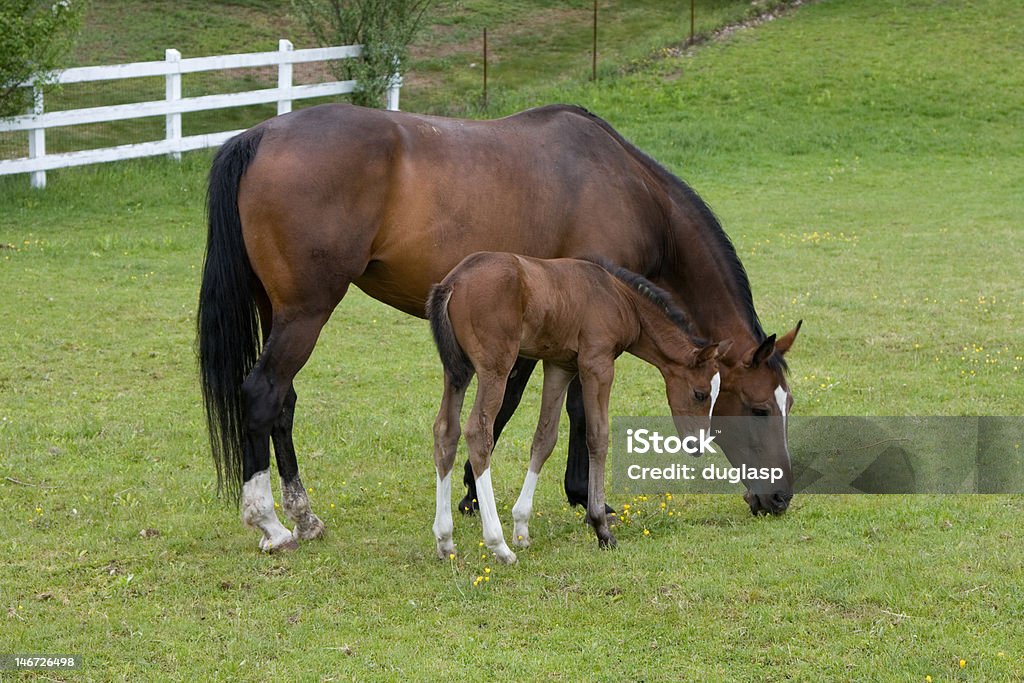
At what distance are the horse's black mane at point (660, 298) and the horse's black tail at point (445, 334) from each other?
99cm

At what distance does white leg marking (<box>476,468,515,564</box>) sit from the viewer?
570cm

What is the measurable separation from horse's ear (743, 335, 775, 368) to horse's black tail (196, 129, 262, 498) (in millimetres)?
2707

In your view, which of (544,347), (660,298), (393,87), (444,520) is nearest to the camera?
(444,520)

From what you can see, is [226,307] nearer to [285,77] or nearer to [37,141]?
[37,141]

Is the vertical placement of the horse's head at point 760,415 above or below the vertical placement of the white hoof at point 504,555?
above

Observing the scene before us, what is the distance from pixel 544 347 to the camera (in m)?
5.98

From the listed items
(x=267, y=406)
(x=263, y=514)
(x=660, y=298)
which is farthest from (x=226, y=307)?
(x=660, y=298)

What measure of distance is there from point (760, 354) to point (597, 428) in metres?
1.02

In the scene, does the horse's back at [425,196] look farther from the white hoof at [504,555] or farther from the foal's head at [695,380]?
the white hoof at [504,555]

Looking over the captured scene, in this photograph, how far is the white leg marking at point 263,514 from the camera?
19.8 feet

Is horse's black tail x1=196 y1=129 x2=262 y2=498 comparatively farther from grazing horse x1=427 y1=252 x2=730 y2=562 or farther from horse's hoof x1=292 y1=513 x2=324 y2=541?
grazing horse x1=427 y1=252 x2=730 y2=562


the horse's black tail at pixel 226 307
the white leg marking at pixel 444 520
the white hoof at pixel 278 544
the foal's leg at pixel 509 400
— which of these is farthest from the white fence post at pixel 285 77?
the white leg marking at pixel 444 520

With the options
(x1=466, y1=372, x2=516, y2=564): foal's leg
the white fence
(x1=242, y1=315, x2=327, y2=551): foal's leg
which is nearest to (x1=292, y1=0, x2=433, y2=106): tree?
the white fence

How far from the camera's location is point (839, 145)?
20969mm
